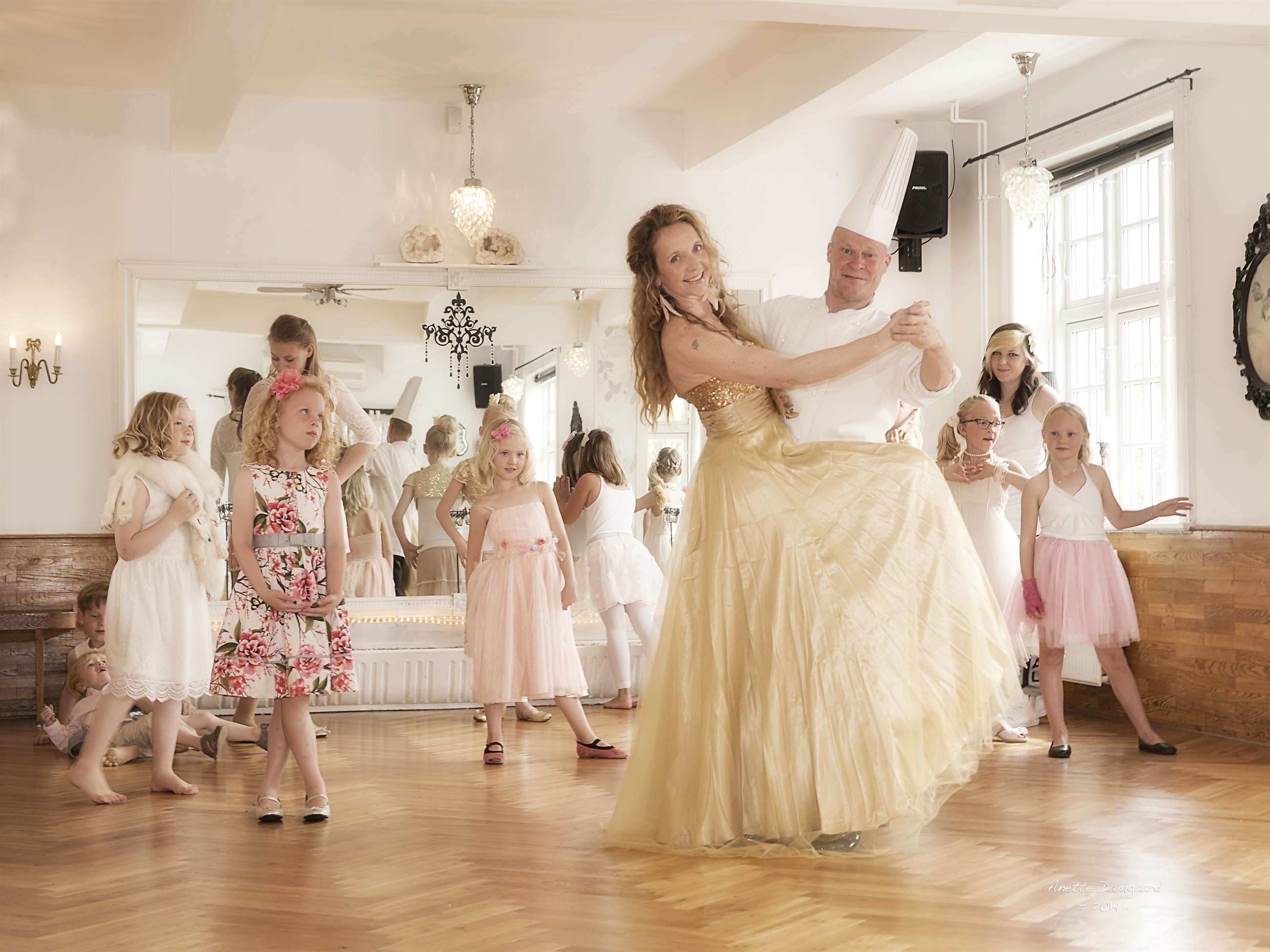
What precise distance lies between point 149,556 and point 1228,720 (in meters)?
4.41

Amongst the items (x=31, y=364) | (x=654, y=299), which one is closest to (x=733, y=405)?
(x=654, y=299)

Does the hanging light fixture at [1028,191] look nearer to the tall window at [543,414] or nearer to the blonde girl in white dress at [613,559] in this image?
the blonde girl in white dress at [613,559]

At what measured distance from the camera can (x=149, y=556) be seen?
4.45 metres

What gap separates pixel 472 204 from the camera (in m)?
6.80

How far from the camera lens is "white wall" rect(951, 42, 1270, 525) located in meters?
5.42

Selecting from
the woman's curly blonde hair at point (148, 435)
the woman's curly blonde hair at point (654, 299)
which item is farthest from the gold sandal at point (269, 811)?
the woman's curly blonde hair at point (654, 299)

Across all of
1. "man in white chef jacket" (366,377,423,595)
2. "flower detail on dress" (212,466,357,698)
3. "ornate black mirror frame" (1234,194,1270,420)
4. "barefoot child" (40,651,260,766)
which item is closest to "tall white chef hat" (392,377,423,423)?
"man in white chef jacket" (366,377,423,595)

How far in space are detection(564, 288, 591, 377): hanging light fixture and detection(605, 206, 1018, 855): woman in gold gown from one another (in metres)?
3.59

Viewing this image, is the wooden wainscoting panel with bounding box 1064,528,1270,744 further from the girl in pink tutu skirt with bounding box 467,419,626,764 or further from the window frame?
the girl in pink tutu skirt with bounding box 467,419,626,764

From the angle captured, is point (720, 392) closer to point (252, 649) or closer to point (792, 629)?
point (792, 629)

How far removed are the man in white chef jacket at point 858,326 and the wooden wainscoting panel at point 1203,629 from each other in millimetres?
2606

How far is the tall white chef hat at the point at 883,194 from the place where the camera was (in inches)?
133

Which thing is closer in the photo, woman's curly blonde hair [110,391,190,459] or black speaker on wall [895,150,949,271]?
woman's curly blonde hair [110,391,190,459]

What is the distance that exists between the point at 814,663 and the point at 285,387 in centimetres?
189
